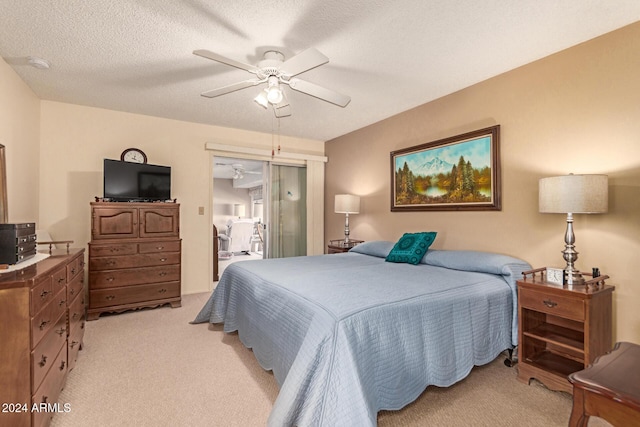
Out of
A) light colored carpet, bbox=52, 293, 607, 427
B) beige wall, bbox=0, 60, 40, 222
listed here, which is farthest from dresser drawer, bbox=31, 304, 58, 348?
beige wall, bbox=0, 60, 40, 222

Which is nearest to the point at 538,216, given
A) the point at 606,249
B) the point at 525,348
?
the point at 606,249

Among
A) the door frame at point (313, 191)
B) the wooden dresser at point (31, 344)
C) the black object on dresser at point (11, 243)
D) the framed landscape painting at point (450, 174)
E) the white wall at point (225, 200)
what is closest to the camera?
the wooden dresser at point (31, 344)

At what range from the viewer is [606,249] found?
213cm

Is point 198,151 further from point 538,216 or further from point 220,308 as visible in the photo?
point 538,216

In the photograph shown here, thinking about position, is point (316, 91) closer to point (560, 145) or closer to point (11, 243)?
point (560, 145)

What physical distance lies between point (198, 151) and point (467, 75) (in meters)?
3.54

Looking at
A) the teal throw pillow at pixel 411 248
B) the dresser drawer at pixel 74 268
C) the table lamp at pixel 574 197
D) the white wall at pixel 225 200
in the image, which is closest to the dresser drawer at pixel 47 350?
the dresser drawer at pixel 74 268

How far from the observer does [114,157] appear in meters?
3.77

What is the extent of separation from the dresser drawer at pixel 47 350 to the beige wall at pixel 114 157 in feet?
7.25

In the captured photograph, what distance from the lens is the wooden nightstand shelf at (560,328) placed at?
1.83m

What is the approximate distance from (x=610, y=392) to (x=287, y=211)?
14.9 feet

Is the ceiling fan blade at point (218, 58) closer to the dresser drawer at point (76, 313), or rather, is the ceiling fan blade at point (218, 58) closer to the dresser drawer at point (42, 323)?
the dresser drawer at point (42, 323)

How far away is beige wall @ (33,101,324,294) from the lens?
348 cm

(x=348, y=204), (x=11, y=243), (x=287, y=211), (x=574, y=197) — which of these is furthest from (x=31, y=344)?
(x=287, y=211)
